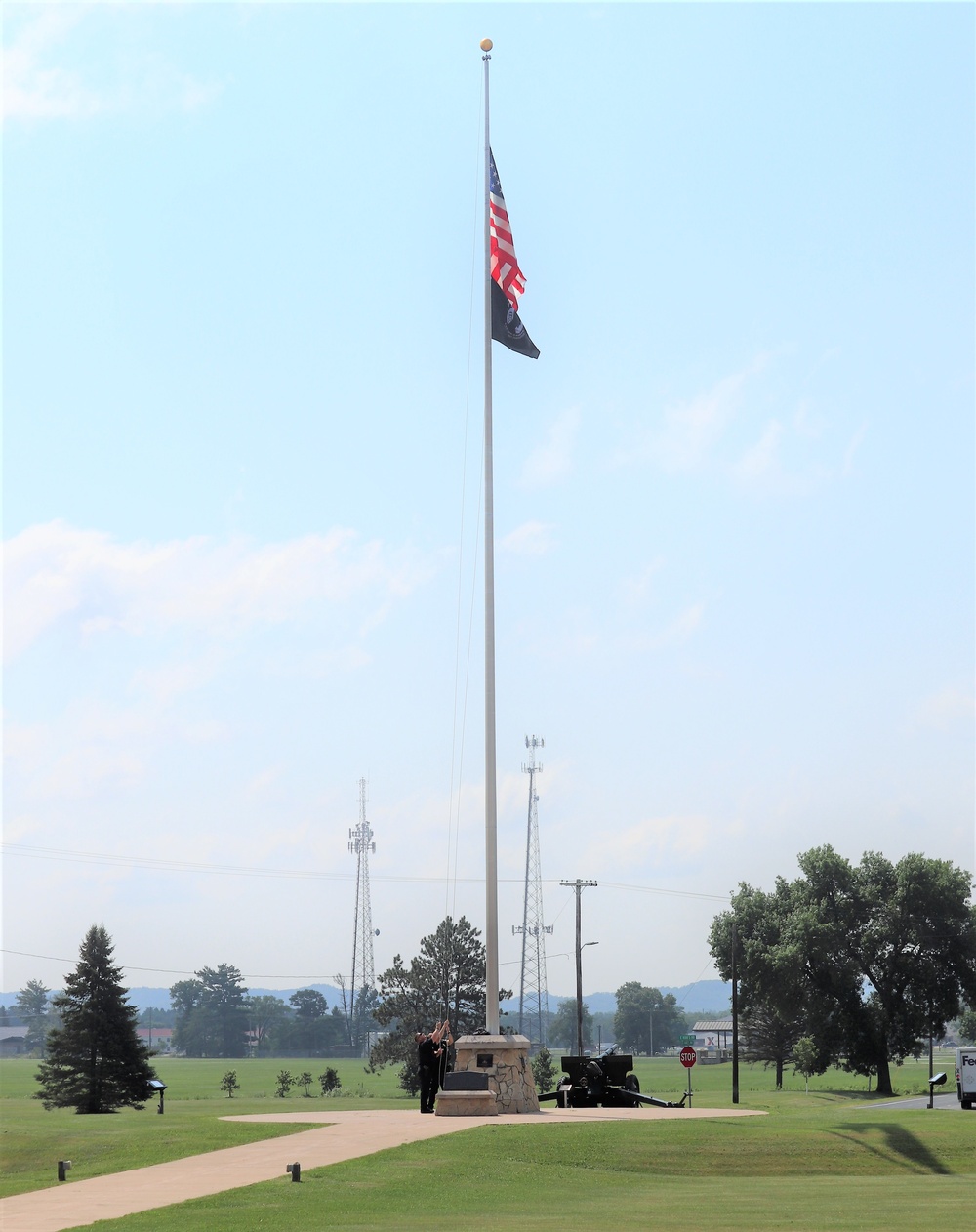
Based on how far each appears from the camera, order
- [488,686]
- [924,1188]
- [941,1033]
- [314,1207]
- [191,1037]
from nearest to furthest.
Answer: [314,1207], [924,1188], [488,686], [941,1033], [191,1037]

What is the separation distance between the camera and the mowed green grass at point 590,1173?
14.6 metres

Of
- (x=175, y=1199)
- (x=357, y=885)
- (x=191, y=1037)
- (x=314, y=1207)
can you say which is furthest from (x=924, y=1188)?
(x=191, y=1037)

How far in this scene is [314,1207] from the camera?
14.5m

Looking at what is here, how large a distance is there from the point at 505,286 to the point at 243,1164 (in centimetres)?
1829

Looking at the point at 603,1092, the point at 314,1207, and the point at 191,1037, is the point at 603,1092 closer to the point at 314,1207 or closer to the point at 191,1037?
the point at 314,1207

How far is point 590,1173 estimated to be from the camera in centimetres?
1895

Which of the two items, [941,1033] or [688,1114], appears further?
[941,1033]

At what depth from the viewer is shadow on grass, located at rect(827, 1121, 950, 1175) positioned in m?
21.0

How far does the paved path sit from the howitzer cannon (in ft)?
4.11

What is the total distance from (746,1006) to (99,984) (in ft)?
101

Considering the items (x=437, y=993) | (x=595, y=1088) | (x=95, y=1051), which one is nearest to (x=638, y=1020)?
(x=437, y=993)

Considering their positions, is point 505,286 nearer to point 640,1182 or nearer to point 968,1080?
point 640,1182

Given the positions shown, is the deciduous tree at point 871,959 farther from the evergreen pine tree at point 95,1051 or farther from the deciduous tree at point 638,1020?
the deciduous tree at point 638,1020

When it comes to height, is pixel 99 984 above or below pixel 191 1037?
above
